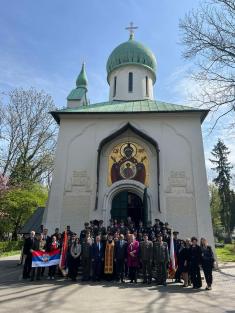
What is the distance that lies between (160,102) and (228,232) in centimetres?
3358

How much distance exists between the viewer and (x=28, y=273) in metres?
9.65

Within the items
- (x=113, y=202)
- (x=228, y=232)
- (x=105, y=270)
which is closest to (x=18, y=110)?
(x=113, y=202)

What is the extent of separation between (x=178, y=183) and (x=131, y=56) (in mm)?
10386

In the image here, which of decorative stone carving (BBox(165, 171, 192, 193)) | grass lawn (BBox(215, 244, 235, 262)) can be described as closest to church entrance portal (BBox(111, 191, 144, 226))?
decorative stone carving (BBox(165, 171, 192, 193))

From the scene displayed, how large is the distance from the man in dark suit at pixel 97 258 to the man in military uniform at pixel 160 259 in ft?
5.73

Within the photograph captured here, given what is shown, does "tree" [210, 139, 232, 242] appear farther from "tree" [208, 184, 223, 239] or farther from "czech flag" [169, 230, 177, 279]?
"czech flag" [169, 230, 177, 279]

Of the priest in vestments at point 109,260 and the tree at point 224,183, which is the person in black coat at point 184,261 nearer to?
the priest in vestments at point 109,260

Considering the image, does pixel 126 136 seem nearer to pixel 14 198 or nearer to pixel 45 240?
pixel 45 240

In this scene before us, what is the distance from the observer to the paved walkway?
6.00 m

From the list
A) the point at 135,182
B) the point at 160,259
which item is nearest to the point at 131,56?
the point at 135,182

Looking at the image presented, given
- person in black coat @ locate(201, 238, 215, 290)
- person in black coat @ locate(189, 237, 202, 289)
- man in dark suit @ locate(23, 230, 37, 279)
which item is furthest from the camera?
man in dark suit @ locate(23, 230, 37, 279)

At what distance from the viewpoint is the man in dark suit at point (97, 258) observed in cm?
954

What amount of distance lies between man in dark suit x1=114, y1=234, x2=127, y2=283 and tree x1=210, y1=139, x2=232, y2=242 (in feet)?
123

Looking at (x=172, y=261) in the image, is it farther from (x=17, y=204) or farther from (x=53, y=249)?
(x=17, y=204)
